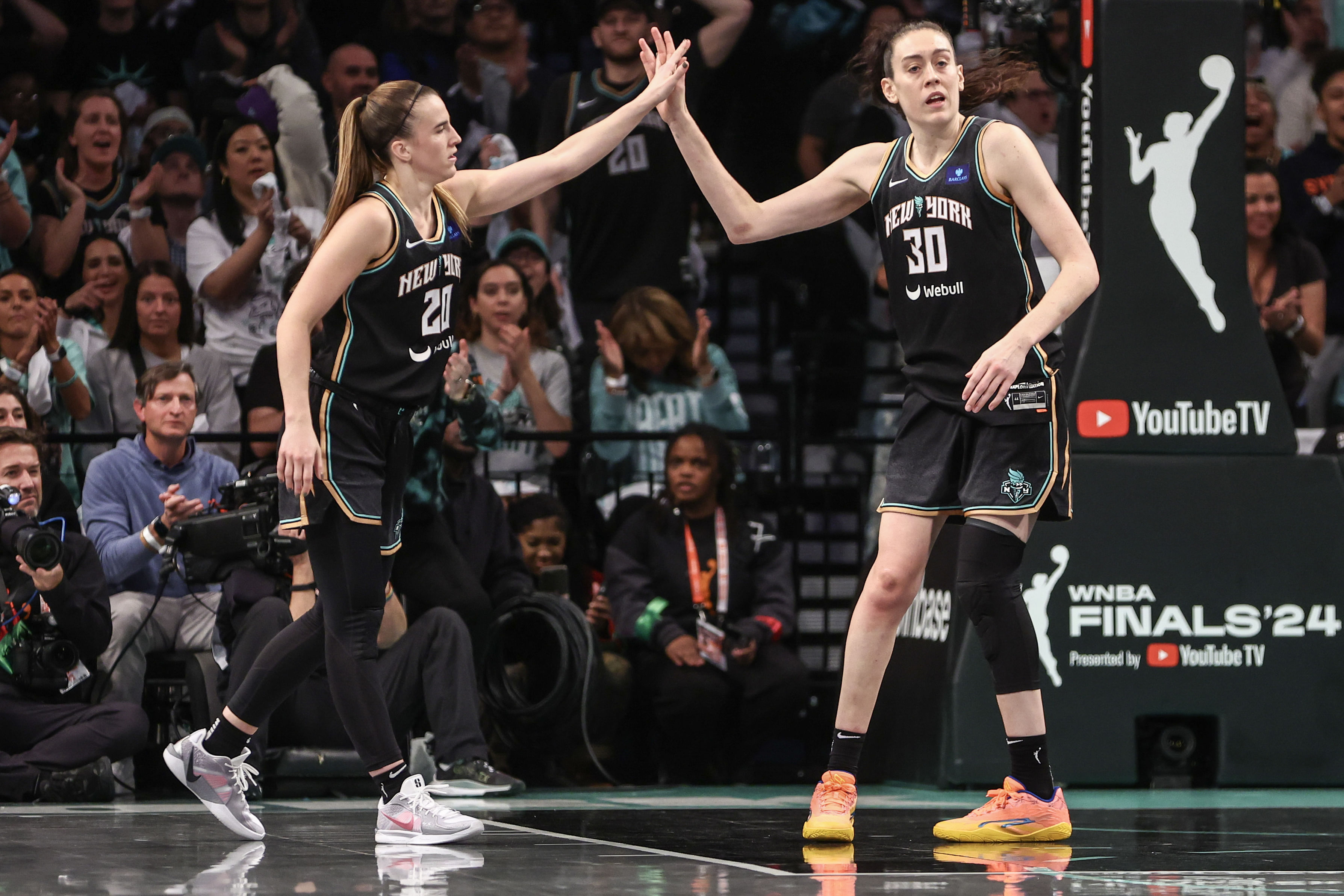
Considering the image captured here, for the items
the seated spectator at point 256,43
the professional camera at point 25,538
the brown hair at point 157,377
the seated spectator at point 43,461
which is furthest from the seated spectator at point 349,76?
the professional camera at point 25,538

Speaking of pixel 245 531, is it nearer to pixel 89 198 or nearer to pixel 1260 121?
pixel 89 198

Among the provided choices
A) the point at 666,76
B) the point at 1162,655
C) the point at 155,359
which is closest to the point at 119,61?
the point at 155,359

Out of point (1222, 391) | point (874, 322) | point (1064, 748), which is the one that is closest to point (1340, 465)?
point (1222, 391)

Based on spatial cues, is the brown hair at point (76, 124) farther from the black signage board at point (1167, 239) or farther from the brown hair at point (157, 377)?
the black signage board at point (1167, 239)

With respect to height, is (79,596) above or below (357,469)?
below

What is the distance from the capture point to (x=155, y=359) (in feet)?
25.3

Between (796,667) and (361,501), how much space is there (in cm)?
313

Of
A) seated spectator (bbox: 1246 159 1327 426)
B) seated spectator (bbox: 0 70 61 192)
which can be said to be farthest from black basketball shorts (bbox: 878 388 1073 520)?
seated spectator (bbox: 0 70 61 192)

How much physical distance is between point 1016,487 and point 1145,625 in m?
1.87

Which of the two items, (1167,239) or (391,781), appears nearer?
(391,781)

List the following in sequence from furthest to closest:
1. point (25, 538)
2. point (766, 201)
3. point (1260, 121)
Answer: point (1260, 121) → point (25, 538) → point (766, 201)

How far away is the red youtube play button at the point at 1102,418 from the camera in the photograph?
600 cm

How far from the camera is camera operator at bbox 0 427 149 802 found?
5758 mm

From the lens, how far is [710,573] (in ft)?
A: 23.1
